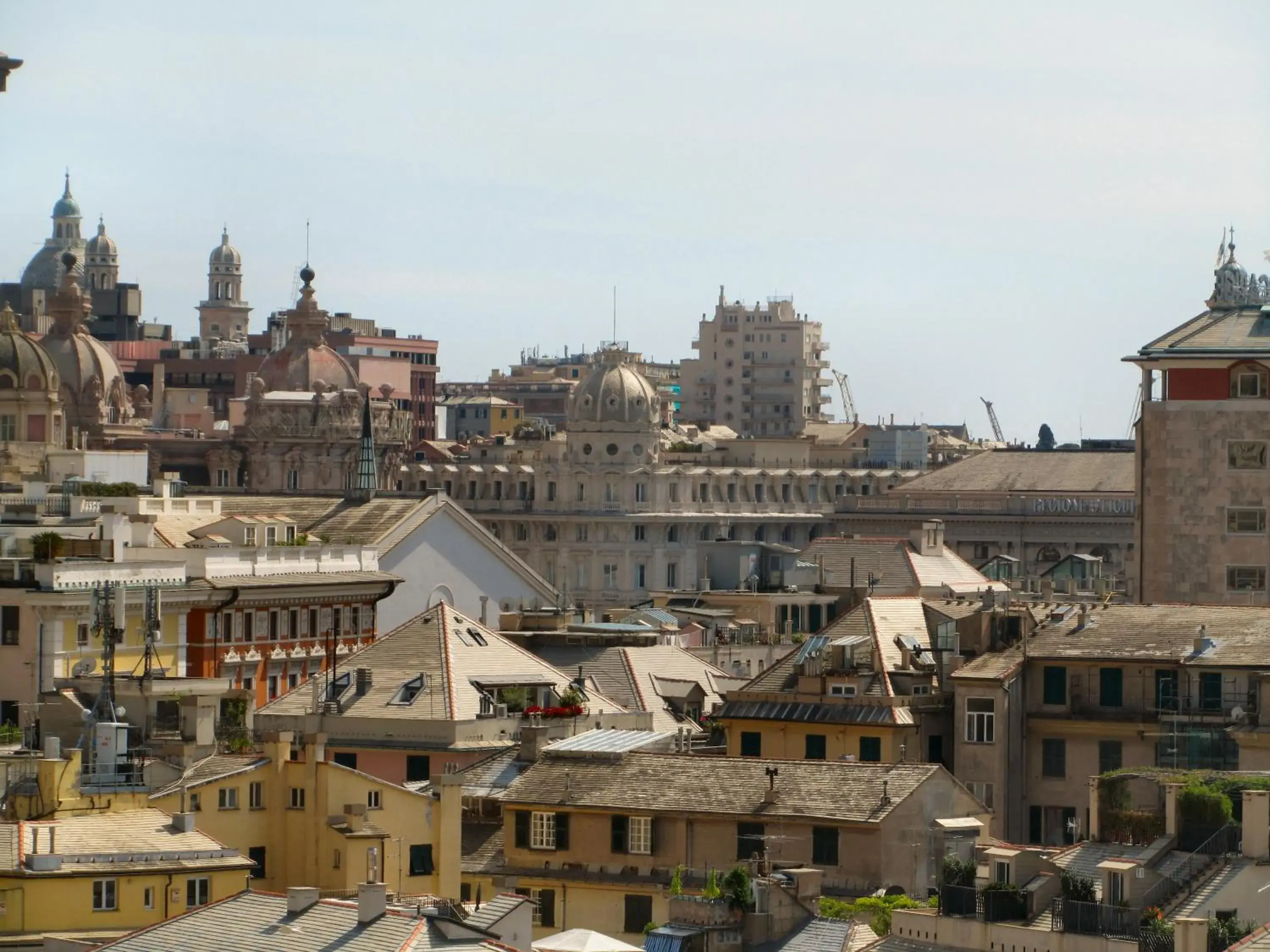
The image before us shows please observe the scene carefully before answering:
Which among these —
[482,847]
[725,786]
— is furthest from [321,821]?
[725,786]

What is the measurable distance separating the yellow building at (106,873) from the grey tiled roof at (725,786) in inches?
387

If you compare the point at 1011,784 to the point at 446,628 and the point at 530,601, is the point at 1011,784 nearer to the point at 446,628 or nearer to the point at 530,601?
the point at 446,628

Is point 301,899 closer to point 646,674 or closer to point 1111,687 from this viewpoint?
point 1111,687

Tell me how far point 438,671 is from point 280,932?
3200 centimetres

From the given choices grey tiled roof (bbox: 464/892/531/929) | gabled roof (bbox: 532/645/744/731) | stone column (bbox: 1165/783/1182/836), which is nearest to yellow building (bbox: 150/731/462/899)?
grey tiled roof (bbox: 464/892/531/929)

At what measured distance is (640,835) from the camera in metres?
69.7

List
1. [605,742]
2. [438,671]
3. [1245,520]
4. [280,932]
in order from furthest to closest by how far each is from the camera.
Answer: [1245,520] < [438,671] < [605,742] < [280,932]

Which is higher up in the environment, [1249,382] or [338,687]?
[1249,382]

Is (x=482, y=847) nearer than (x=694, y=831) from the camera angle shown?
No

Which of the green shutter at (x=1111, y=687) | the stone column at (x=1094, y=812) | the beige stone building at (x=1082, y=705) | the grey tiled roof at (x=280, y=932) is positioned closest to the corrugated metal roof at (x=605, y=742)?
the beige stone building at (x=1082, y=705)

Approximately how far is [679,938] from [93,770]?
13436 mm

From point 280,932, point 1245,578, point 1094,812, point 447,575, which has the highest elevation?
point 1245,578

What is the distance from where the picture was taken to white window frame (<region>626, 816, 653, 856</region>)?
69625mm

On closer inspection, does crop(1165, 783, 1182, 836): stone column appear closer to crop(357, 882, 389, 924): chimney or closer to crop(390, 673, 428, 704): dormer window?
crop(357, 882, 389, 924): chimney
